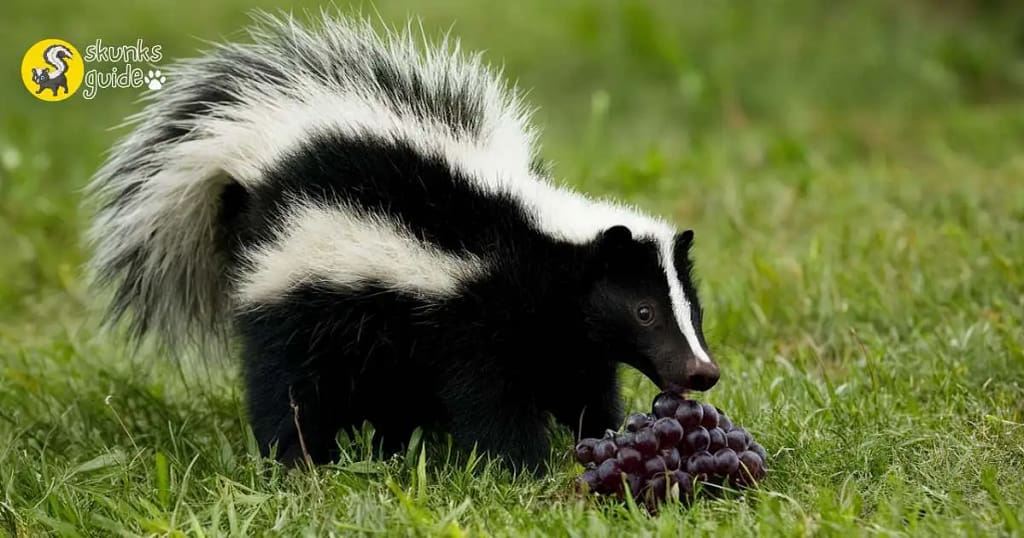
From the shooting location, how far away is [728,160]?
9398mm

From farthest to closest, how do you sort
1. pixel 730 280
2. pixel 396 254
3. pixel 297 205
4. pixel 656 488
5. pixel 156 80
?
1. pixel 730 280
2. pixel 156 80
3. pixel 297 205
4. pixel 396 254
5. pixel 656 488

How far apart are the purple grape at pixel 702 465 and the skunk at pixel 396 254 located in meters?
0.27

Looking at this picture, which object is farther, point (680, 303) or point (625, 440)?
point (680, 303)

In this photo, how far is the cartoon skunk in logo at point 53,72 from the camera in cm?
724

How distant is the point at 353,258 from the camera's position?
4629 mm

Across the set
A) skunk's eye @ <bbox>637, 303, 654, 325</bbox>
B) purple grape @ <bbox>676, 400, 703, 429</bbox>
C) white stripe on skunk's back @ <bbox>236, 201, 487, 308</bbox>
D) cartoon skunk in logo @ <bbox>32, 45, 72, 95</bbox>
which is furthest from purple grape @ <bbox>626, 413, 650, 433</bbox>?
cartoon skunk in logo @ <bbox>32, 45, 72, 95</bbox>

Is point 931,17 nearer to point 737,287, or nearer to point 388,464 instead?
point 737,287

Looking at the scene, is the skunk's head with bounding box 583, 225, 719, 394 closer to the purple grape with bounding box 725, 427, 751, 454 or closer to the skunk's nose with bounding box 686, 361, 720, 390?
the skunk's nose with bounding box 686, 361, 720, 390

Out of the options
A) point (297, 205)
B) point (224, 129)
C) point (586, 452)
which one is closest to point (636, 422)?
point (586, 452)

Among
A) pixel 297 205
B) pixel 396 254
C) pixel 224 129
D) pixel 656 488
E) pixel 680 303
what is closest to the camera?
pixel 656 488

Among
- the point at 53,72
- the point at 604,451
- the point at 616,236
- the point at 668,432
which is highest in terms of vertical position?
the point at 53,72

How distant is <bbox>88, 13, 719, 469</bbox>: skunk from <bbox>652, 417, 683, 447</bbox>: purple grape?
0.64ft

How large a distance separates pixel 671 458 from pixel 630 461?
128mm

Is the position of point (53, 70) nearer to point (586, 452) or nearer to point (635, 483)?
point (586, 452)
